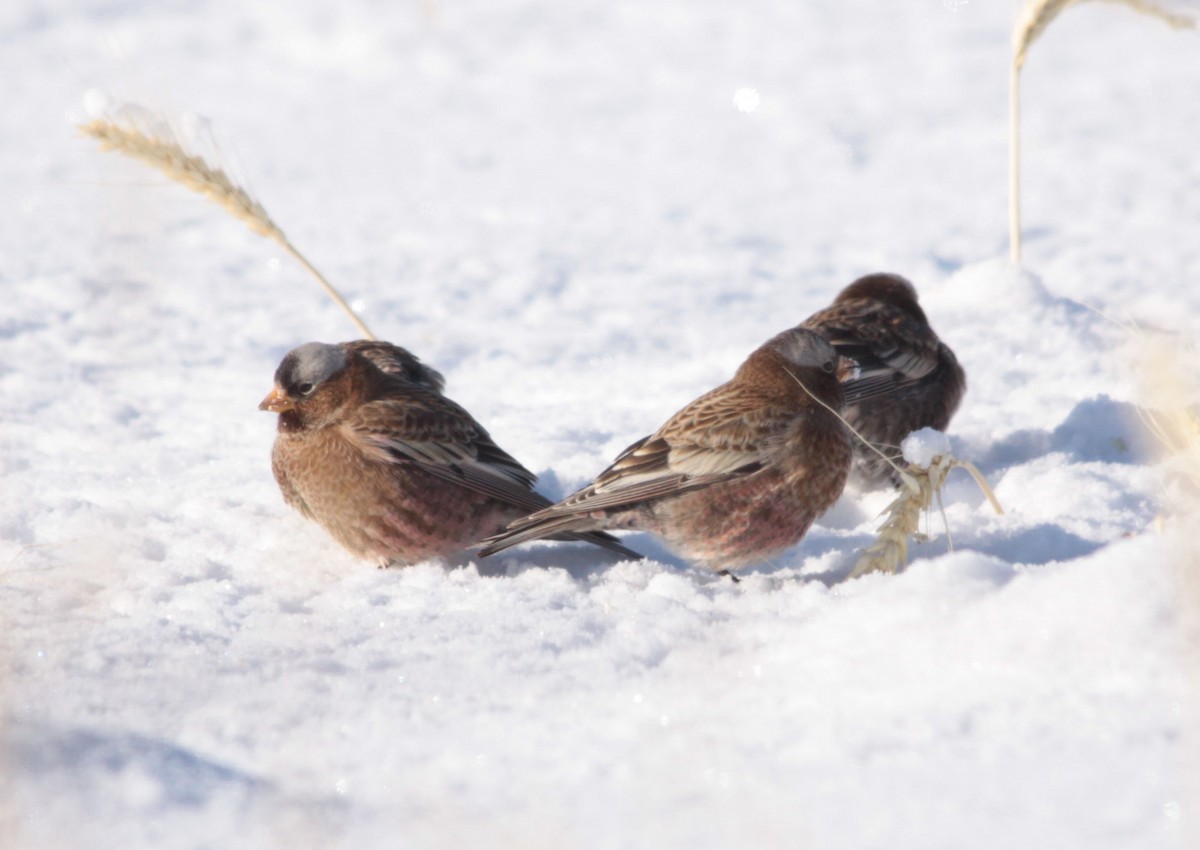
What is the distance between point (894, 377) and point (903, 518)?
6.60 ft

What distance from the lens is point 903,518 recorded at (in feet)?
13.0

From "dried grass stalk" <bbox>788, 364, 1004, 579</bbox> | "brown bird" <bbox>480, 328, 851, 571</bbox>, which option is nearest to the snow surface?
"dried grass stalk" <bbox>788, 364, 1004, 579</bbox>

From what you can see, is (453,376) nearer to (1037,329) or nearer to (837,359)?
(837,359)

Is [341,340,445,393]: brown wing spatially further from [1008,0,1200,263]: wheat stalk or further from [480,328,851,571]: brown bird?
[1008,0,1200,263]: wheat stalk

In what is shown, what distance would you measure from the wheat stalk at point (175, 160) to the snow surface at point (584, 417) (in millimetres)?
213

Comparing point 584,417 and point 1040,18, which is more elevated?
point 1040,18

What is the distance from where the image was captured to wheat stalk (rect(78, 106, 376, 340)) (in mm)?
5199

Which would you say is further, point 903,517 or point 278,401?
point 278,401

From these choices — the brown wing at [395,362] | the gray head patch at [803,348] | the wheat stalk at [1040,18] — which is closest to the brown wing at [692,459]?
the gray head patch at [803,348]

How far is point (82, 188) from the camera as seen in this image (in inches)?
356

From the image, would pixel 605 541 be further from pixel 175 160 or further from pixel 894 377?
pixel 175 160

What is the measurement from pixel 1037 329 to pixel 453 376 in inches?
124

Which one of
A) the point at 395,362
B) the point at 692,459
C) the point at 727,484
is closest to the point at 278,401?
the point at 395,362

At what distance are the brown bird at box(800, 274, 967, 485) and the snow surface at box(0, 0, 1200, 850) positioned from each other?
316 millimetres
